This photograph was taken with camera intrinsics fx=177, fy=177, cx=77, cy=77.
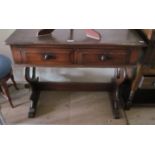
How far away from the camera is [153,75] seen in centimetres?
144

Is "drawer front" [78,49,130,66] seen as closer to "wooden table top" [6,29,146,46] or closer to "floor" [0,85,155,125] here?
"wooden table top" [6,29,146,46]

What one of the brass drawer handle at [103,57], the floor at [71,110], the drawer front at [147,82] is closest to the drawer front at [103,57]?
the brass drawer handle at [103,57]

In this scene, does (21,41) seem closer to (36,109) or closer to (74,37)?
(74,37)

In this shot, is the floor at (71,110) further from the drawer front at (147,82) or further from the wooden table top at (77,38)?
the wooden table top at (77,38)

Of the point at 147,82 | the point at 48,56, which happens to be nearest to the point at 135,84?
the point at 147,82

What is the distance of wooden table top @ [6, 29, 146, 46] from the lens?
1.10 meters

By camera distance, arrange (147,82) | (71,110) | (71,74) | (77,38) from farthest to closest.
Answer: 1. (71,74)
2. (71,110)
3. (147,82)
4. (77,38)

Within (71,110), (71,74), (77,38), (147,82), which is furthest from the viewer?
(71,74)

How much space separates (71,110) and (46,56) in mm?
690

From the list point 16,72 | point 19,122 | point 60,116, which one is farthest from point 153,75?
point 16,72

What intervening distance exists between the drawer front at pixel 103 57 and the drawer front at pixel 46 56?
89 millimetres

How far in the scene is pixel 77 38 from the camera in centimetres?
115

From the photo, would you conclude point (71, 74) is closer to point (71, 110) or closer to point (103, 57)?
point (71, 110)

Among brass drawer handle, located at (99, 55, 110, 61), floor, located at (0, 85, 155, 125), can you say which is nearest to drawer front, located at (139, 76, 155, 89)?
floor, located at (0, 85, 155, 125)
